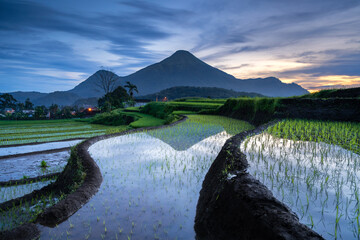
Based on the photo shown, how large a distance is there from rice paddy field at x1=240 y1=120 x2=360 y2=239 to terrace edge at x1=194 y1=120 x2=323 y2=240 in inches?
12.8

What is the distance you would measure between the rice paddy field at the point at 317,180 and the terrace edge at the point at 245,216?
325 mm

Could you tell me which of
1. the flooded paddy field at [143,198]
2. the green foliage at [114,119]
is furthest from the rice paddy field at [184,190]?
the green foliage at [114,119]

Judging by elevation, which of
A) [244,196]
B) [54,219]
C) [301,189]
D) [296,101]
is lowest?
[54,219]

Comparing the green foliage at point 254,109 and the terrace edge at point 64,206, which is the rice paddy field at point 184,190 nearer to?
the terrace edge at point 64,206

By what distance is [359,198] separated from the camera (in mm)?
2254

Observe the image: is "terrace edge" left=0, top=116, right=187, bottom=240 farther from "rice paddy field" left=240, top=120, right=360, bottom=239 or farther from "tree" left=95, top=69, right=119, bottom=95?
"tree" left=95, top=69, right=119, bottom=95

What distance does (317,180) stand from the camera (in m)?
2.78

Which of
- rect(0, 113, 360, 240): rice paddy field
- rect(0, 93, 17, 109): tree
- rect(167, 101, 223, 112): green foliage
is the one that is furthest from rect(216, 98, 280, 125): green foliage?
rect(0, 93, 17, 109): tree

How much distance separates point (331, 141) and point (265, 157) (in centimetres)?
225

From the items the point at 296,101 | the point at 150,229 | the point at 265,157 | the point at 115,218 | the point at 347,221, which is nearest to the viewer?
the point at 347,221

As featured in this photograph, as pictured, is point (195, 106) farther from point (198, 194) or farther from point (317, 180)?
point (317, 180)

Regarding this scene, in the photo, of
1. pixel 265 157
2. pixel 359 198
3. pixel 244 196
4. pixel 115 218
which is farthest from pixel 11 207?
pixel 359 198

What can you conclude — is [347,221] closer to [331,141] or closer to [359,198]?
[359,198]

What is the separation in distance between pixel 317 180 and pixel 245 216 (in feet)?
5.24
